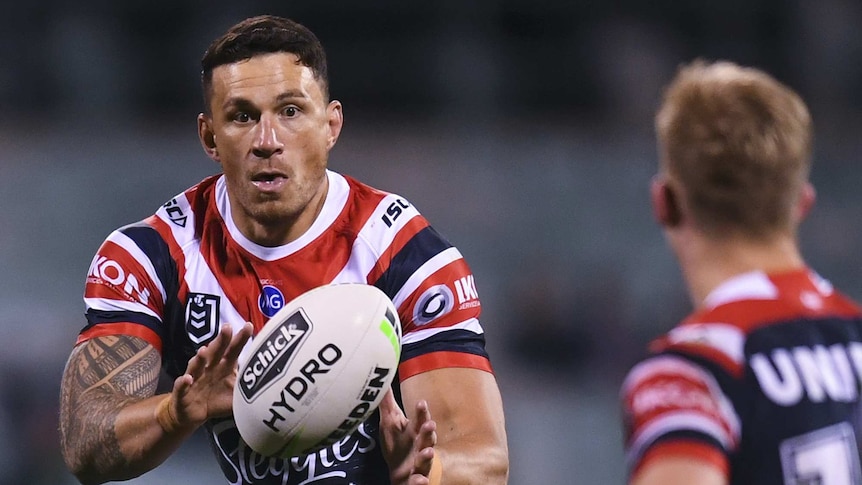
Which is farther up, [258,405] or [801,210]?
[801,210]

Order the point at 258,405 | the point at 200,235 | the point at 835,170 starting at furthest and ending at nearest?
the point at 835,170 < the point at 200,235 < the point at 258,405

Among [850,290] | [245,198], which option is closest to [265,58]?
[245,198]

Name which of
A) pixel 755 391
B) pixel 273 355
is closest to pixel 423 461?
pixel 273 355

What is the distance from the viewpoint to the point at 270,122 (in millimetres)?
4453

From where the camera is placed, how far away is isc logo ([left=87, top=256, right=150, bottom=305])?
179 inches

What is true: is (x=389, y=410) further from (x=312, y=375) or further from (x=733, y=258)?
(x=733, y=258)

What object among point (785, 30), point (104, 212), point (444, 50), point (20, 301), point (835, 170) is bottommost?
point (20, 301)

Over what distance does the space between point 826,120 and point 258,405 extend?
33.7 ft

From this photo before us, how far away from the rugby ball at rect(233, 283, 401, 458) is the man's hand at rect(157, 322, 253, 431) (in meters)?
0.12

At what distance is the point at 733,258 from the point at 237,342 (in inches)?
63.9

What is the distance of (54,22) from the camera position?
12875 millimetres

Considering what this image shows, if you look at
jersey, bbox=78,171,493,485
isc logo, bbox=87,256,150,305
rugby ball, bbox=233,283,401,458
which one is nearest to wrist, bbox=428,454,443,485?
rugby ball, bbox=233,283,401,458

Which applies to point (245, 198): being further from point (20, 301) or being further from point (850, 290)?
point (850, 290)

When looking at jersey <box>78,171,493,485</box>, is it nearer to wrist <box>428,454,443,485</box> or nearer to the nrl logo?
the nrl logo
